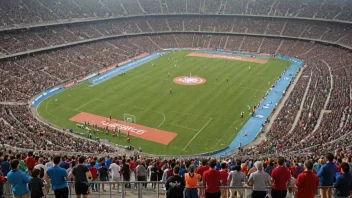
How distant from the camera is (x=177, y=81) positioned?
61.9m

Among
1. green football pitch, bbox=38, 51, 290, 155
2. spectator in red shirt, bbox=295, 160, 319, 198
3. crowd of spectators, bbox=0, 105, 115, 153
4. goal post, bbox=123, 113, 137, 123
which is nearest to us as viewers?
spectator in red shirt, bbox=295, 160, 319, 198

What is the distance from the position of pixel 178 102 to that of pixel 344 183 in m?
41.1

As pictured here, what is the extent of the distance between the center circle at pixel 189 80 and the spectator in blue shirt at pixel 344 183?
5066cm

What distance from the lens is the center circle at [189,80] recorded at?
60.8 metres

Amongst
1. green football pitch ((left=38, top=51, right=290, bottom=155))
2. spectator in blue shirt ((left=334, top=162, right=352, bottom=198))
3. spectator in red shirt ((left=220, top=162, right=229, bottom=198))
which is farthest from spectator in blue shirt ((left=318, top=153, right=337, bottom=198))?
green football pitch ((left=38, top=51, right=290, bottom=155))

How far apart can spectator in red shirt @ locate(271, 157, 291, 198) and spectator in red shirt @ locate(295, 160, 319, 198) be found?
37 centimetres

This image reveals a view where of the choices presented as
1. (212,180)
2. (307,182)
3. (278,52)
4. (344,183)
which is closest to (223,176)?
(212,180)

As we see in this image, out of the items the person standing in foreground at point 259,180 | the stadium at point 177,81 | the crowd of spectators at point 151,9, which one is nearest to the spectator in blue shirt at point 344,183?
the stadium at point 177,81

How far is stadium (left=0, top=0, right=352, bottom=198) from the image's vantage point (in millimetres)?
35125

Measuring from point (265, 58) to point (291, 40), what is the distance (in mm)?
13110

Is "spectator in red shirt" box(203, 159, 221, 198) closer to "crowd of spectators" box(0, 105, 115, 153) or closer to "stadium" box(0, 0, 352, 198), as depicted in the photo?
"stadium" box(0, 0, 352, 198)

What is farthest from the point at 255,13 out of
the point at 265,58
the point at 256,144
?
the point at 256,144

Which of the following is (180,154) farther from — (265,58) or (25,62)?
(265,58)

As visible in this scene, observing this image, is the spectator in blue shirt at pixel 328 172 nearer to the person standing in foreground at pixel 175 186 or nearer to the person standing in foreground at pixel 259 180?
the person standing in foreground at pixel 259 180
